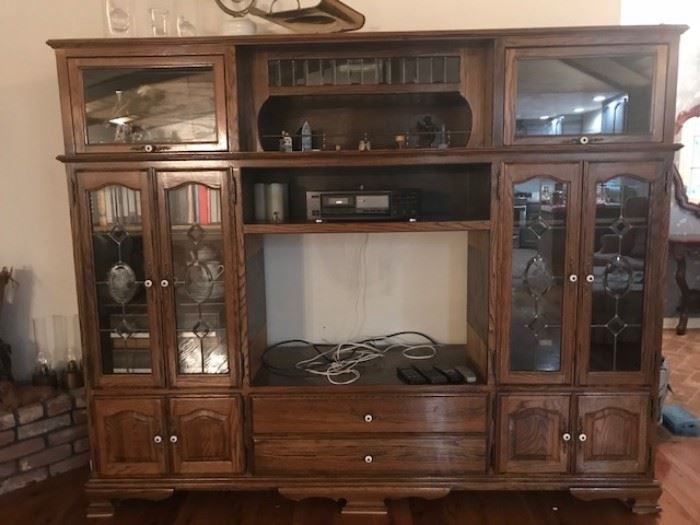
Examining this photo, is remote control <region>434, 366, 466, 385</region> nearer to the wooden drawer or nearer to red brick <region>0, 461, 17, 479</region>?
the wooden drawer

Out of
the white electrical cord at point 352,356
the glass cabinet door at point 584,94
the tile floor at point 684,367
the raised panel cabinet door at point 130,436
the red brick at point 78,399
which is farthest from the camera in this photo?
the tile floor at point 684,367

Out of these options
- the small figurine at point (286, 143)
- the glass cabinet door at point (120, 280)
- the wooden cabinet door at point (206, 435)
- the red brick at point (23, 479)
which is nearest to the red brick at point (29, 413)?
the red brick at point (23, 479)

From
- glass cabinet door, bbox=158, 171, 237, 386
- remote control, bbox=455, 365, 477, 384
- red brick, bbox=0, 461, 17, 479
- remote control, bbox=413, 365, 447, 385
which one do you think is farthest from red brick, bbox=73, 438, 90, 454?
remote control, bbox=455, 365, 477, 384

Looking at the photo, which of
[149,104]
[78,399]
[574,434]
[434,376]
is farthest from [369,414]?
[149,104]

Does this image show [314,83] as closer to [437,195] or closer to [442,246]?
[437,195]

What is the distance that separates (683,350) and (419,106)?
3.25 metres

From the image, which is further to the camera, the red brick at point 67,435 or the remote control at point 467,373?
the red brick at point 67,435

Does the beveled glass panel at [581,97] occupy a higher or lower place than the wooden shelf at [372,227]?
higher

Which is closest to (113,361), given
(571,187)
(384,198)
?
(384,198)

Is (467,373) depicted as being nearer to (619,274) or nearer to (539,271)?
(539,271)

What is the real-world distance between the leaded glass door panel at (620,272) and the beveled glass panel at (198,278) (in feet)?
4.78

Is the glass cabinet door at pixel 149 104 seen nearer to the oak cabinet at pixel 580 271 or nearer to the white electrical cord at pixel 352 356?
the white electrical cord at pixel 352 356

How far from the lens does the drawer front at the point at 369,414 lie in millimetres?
2135

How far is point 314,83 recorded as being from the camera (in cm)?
214
